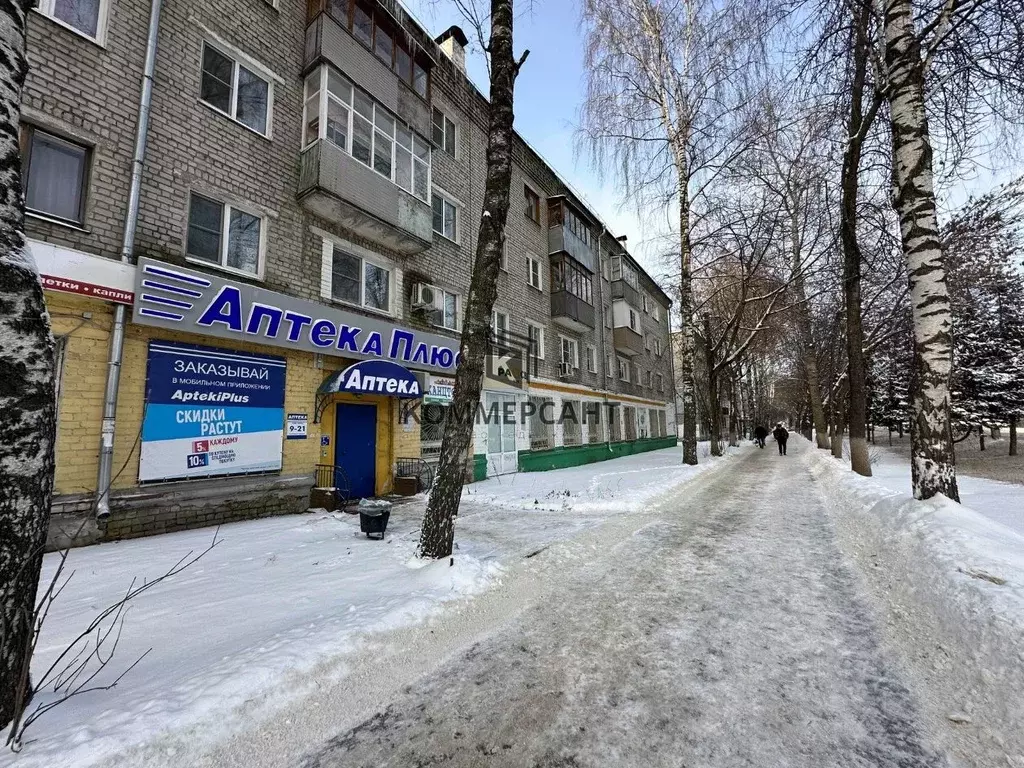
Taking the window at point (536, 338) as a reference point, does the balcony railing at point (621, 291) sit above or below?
above

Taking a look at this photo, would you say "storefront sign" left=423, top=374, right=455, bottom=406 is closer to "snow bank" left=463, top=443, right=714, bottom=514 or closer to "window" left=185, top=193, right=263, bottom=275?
"snow bank" left=463, top=443, right=714, bottom=514

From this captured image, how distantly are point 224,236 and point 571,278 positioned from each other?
13.8m

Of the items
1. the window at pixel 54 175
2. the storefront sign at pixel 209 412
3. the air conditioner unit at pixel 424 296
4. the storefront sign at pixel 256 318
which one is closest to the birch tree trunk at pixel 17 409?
the storefront sign at pixel 256 318

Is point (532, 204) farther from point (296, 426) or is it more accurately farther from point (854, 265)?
point (296, 426)

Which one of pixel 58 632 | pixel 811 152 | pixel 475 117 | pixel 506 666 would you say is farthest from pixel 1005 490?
pixel 475 117

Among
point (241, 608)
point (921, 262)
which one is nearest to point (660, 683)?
point (241, 608)

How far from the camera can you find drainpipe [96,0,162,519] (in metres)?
6.39

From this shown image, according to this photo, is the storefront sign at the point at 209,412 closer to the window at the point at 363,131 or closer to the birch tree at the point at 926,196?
the window at the point at 363,131

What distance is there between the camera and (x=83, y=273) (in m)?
6.18

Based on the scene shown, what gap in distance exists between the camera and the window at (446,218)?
13.4 m

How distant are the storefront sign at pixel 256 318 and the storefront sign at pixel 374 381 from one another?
50 centimetres

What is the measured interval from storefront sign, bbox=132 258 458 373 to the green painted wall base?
6.29 metres

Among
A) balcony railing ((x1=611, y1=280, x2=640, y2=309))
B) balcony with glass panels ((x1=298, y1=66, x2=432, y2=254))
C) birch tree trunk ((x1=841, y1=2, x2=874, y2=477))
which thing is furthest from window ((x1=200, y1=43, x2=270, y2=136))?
balcony railing ((x1=611, y1=280, x2=640, y2=309))

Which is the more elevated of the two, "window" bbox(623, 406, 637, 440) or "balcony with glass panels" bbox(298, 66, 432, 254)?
"balcony with glass panels" bbox(298, 66, 432, 254)
